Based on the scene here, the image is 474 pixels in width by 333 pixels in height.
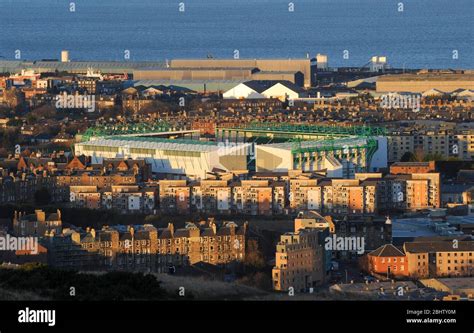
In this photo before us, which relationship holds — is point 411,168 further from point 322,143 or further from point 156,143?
point 156,143

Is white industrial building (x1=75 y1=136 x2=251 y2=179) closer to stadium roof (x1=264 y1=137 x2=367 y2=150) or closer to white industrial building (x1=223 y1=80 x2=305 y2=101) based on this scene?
stadium roof (x1=264 y1=137 x2=367 y2=150)

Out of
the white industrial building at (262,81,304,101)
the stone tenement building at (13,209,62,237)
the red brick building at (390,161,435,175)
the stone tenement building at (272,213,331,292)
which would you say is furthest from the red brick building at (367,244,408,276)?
the white industrial building at (262,81,304,101)

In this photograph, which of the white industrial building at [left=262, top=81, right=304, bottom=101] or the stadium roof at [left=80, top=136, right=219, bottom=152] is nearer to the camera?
the stadium roof at [left=80, top=136, right=219, bottom=152]

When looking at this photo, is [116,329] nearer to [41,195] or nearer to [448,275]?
[448,275]

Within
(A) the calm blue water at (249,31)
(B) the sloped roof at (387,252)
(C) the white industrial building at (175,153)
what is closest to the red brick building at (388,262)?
(B) the sloped roof at (387,252)

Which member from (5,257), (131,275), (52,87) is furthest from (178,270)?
(52,87)

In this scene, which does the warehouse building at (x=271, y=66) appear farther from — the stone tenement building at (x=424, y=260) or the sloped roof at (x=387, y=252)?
the stone tenement building at (x=424, y=260)
